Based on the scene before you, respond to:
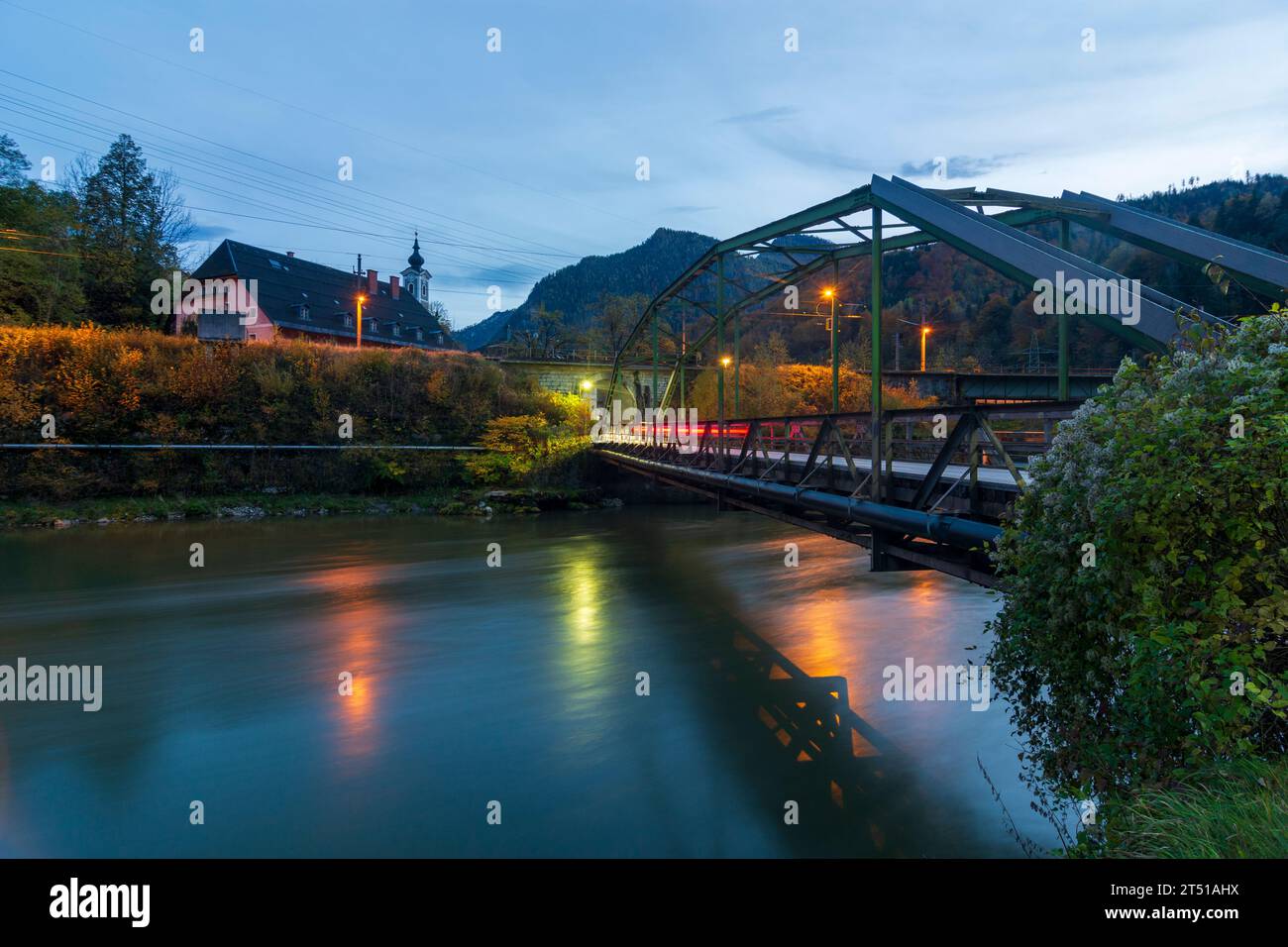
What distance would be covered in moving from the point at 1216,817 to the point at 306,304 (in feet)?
182

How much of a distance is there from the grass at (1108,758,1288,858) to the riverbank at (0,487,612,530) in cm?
2881

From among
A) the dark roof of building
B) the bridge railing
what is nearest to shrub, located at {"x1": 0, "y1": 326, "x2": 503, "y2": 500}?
the dark roof of building

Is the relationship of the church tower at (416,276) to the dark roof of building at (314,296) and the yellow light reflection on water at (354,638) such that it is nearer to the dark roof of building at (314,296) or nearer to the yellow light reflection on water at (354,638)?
the dark roof of building at (314,296)

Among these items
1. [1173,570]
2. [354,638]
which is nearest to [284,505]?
[354,638]

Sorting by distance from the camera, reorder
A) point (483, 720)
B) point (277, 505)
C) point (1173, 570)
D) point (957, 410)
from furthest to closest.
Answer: point (277, 505) → point (483, 720) → point (957, 410) → point (1173, 570)

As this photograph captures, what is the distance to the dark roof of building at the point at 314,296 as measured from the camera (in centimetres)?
4878

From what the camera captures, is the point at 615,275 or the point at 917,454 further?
the point at 615,275

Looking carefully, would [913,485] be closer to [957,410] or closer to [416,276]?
[957,410]

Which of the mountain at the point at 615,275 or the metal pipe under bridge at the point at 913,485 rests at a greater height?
the mountain at the point at 615,275

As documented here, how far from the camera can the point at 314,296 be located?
5269 cm

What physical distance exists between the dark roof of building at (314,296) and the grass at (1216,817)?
49557mm

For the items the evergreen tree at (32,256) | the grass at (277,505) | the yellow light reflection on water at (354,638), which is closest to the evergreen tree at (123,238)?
the evergreen tree at (32,256)
